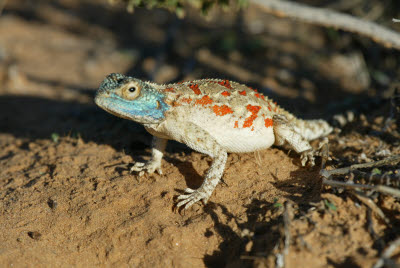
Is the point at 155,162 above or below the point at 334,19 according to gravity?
below

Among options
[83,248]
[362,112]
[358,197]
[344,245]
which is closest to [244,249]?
[344,245]

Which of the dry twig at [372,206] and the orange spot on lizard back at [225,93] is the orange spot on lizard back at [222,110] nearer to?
the orange spot on lizard back at [225,93]

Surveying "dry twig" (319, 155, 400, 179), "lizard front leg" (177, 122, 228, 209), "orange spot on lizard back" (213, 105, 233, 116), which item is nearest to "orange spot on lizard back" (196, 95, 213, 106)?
"orange spot on lizard back" (213, 105, 233, 116)

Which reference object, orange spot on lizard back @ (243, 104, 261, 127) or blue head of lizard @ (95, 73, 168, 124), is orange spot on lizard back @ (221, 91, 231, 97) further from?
blue head of lizard @ (95, 73, 168, 124)

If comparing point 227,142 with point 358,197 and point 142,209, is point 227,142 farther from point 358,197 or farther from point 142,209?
point 358,197

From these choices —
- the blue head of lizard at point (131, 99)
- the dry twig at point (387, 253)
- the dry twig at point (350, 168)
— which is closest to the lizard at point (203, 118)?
the blue head of lizard at point (131, 99)

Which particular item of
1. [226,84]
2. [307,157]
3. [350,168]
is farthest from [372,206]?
[226,84]

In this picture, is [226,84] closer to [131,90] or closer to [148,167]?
[131,90]
